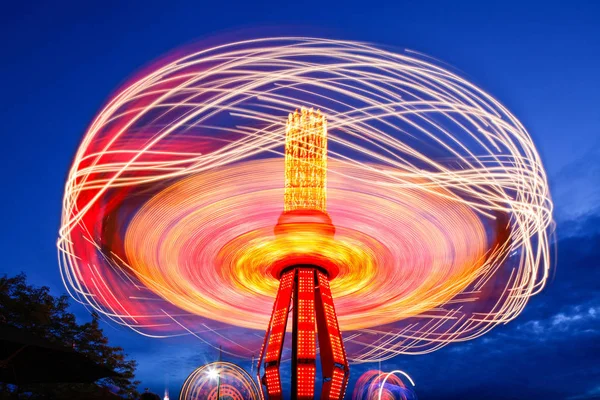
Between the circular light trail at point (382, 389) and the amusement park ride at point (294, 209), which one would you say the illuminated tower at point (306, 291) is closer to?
the amusement park ride at point (294, 209)

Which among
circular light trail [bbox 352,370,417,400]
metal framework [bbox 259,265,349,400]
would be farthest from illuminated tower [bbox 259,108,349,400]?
circular light trail [bbox 352,370,417,400]

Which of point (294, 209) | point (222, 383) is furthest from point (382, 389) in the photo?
point (294, 209)

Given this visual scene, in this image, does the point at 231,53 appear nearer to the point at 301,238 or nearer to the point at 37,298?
the point at 301,238

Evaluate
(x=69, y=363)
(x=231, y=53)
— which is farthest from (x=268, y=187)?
(x=69, y=363)

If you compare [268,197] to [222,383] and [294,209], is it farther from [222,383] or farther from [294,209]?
[222,383]

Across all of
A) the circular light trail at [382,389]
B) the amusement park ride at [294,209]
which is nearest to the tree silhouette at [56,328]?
the amusement park ride at [294,209]

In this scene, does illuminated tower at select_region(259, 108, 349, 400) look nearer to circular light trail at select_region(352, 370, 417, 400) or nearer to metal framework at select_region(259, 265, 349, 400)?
metal framework at select_region(259, 265, 349, 400)
